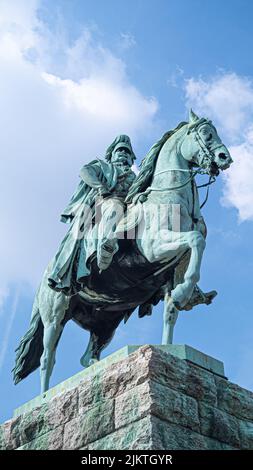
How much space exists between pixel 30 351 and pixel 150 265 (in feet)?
8.91

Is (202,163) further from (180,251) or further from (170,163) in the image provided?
(180,251)

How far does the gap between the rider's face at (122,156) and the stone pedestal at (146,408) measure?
4020 millimetres

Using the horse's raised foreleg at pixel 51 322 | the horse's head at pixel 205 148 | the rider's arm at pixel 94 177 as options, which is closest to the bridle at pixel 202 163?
the horse's head at pixel 205 148

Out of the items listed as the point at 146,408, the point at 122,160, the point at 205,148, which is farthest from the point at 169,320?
the point at 122,160

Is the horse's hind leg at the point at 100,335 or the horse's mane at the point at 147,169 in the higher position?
the horse's mane at the point at 147,169

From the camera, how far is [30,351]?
11.7 m

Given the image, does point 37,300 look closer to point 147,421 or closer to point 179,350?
point 179,350

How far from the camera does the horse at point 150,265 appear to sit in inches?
380

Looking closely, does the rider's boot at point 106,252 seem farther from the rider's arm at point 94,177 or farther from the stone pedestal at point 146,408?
the stone pedestal at point 146,408

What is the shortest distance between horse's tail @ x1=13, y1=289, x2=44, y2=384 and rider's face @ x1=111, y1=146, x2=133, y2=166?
7.69ft

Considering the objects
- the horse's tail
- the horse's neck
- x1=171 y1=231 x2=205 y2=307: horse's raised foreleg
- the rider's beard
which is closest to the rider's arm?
the rider's beard

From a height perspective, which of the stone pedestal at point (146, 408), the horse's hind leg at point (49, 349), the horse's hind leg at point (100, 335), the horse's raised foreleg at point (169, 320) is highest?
the horse's hind leg at point (100, 335)

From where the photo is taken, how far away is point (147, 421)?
7.39 meters

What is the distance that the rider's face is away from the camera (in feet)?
39.2
